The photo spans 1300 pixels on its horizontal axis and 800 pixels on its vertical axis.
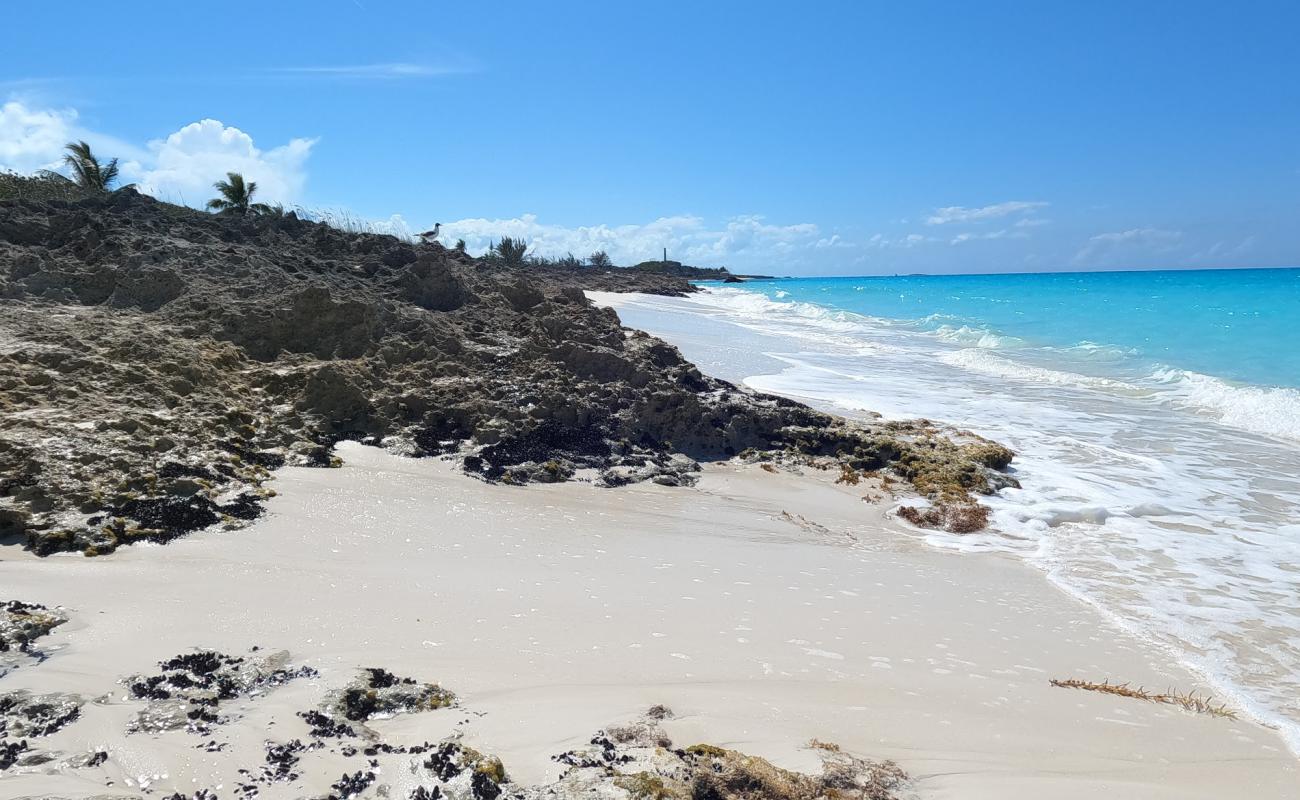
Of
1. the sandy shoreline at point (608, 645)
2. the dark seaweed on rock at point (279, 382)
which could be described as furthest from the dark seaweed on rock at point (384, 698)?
the dark seaweed on rock at point (279, 382)

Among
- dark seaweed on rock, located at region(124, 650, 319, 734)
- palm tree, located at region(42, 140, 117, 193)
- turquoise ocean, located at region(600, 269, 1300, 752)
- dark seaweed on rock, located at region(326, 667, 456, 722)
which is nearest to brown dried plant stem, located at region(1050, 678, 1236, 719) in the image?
turquoise ocean, located at region(600, 269, 1300, 752)

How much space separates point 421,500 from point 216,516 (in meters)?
1.51

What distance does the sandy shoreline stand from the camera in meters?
3.06

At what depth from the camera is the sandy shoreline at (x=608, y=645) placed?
3.06 meters

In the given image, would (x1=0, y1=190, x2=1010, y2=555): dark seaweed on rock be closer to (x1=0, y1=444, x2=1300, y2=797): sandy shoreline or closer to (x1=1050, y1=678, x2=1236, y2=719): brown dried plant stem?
(x1=0, y1=444, x2=1300, y2=797): sandy shoreline

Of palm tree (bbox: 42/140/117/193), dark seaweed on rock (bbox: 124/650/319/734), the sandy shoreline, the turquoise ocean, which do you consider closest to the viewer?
dark seaweed on rock (bbox: 124/650/319/734)

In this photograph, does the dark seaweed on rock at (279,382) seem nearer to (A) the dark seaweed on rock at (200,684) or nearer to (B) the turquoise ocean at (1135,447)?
(B) the turquoise ocean at (1135,447)

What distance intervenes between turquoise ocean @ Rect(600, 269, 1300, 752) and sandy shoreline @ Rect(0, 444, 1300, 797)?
653 mm

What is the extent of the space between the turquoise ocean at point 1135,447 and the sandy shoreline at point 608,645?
0.65 metres

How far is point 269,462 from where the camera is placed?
6258 mm

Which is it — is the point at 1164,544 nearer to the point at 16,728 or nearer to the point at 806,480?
the point at 806,480

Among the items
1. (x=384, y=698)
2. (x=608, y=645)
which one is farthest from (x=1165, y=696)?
(x=384, y=698)

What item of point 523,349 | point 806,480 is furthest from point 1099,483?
point 523,349

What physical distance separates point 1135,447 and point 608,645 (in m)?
9.79
